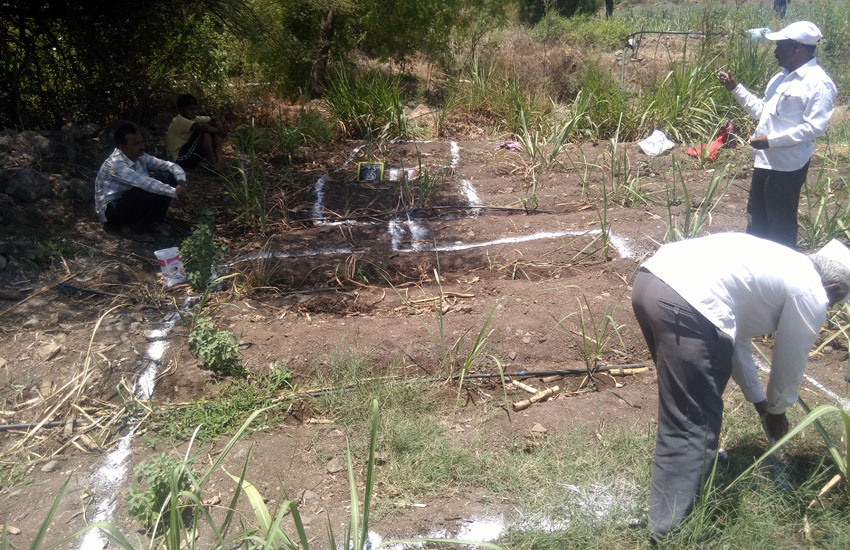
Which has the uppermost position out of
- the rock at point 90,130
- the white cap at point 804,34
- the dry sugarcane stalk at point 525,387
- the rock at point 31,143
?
the white cap at point 804,34

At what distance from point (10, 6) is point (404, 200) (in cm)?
431

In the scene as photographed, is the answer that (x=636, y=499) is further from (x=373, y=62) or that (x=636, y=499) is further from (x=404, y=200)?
(x=373, y=62)

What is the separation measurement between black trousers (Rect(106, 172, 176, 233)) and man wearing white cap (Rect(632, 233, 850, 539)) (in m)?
4.35

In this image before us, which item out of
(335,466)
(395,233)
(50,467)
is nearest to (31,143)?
(395,233)

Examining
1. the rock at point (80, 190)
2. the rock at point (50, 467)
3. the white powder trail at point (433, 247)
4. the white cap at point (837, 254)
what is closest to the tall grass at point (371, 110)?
the white powder trail at point (433, 247)

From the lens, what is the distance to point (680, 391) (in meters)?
2.46

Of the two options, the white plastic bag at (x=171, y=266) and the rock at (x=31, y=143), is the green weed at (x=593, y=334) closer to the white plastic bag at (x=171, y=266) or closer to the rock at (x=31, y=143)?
the white plastic bag at (x=171, y=266)

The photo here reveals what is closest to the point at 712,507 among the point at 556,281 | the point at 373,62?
the point at 556,281

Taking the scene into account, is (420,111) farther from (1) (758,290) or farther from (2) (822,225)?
(1) (758,290)

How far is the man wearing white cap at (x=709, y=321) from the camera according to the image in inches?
93.9

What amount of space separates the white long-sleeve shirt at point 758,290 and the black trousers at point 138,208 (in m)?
4.38

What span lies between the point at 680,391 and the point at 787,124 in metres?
2.73

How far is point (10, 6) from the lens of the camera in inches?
260

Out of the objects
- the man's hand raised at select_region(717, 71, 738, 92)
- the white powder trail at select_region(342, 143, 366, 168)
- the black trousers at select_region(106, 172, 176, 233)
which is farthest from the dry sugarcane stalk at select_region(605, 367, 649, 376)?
the white powder trail at select_region(342, 143, 366, 168)
